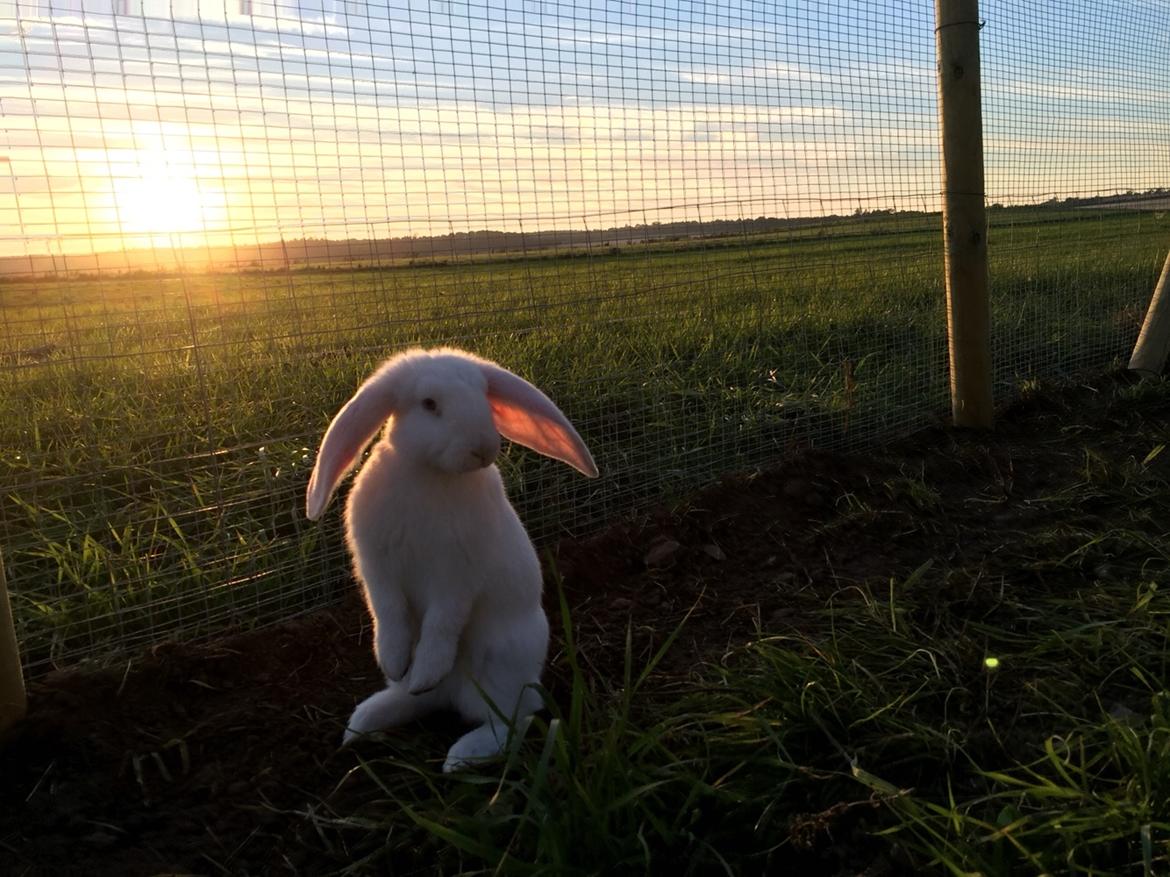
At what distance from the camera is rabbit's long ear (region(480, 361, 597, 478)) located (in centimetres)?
221

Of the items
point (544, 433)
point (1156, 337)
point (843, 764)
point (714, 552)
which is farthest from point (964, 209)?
point (843, 764)

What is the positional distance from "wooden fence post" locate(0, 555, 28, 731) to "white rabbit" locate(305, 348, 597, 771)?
0.77 metres

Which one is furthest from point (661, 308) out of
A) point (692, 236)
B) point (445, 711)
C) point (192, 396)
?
point (445, 711)

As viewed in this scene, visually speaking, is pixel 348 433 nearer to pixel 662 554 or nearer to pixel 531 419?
pixel 531 419

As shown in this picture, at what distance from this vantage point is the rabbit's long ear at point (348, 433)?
209 centimetres

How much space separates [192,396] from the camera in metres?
4.11

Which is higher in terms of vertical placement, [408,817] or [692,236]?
[692,236]

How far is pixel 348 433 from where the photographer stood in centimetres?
211

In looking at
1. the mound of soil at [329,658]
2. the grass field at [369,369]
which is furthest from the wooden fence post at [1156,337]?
the mound of soil at [329,658]

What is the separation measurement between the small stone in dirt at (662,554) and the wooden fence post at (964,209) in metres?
2.19

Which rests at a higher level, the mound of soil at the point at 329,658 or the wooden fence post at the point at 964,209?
the wooden fence post at the point at 964,209

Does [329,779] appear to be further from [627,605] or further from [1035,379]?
[1035,379]

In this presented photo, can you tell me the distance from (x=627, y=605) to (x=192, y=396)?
2321 millimetres

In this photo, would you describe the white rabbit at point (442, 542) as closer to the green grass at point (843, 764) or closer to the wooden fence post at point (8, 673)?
the green grass at point (843, 764)
